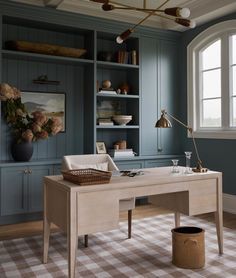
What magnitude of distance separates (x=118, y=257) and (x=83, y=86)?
2.81m

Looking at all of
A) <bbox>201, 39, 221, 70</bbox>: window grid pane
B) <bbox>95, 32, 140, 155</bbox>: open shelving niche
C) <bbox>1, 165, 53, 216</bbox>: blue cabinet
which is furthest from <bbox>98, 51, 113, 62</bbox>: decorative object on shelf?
<bbox>1, 165, 53, 216</bbox>: blue cabinet

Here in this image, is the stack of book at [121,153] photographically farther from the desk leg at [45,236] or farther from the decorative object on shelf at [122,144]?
the desk leg at [45,236]

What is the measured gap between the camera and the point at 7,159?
14.6 ft

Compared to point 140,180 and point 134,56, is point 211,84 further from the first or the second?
point 140,180

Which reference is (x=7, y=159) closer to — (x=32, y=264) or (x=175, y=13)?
(x=32, y=264)

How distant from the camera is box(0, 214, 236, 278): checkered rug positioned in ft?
8.73

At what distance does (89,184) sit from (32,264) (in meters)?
0.97

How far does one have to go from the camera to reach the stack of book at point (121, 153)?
4.92 meters

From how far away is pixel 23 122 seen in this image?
4.37 metres

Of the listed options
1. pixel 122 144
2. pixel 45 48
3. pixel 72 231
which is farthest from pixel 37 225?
pixel 45 48

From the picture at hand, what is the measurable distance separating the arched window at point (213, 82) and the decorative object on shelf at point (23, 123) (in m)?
2.26

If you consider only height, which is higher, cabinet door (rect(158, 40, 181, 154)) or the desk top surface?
cabinet door (rect(158, 40, 181, 154))

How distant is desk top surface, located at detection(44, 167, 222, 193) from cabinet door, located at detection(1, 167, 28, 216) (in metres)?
1.39

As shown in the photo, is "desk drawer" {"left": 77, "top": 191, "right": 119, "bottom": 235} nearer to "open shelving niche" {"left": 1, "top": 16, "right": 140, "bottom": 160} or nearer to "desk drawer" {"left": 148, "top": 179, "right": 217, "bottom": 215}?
"desk drawer" {"left": 148, "top": 179, "right": 217, "bottom": 215}
